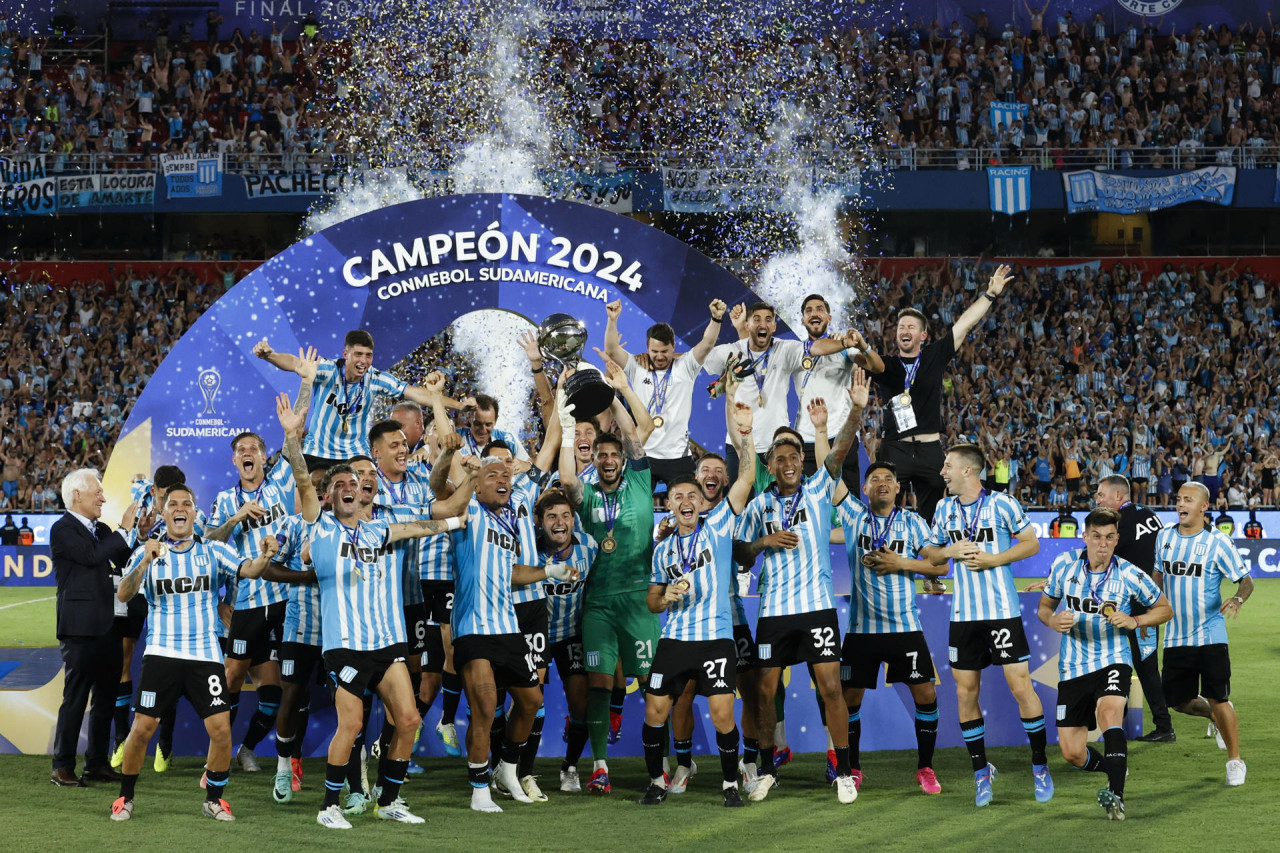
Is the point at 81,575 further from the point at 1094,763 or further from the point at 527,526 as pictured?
the point at 1094,763

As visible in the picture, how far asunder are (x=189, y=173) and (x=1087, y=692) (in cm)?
2359

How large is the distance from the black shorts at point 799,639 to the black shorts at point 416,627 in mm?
1985

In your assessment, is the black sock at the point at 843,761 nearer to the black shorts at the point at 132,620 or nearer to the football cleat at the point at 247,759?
the football cleat at the point at 247,759

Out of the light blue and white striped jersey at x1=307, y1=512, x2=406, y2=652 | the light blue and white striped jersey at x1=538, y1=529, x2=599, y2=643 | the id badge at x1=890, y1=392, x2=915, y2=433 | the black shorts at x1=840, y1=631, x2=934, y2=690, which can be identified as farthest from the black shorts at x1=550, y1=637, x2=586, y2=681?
the id badge at x1=890, y1=392, x2=915, y2=433

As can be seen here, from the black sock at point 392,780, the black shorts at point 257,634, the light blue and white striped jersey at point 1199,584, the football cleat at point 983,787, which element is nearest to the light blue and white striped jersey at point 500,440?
the black shorts at point 257,634

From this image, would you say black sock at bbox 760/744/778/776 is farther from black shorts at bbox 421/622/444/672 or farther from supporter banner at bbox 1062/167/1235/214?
supporter banner at bbox 1062/167/1235/214

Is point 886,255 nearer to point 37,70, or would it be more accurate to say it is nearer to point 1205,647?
point 37,70

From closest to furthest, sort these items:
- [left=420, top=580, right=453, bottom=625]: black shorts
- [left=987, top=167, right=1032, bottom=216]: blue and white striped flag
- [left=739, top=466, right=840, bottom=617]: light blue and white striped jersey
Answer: [left=739, top=466, right=840, bottom=617]: light blue and white striped jersey
[left=420, top=580, right=453, bottom=625]: black shorts
[left=987, top=167, right=1032, bottom=216]: blue and white striped flag

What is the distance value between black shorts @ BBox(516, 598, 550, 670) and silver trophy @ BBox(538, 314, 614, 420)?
4.27 feet

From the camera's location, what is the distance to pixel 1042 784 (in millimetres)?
7848

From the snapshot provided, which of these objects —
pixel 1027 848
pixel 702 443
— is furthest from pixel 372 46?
pixel 1027 848

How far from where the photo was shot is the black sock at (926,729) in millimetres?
8102

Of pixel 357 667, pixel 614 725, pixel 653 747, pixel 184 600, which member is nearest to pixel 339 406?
pixel 184 600

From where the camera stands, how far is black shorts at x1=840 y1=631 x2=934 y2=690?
810 cm
